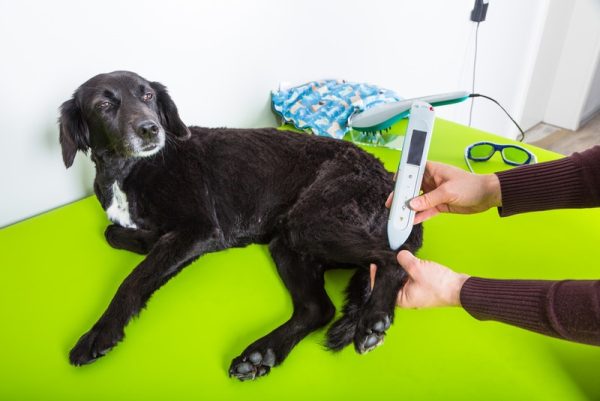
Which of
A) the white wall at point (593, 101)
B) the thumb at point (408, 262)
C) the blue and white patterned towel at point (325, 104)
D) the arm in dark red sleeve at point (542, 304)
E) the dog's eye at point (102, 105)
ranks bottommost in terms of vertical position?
the white wall at point (593, 101)

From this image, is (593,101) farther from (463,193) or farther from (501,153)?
(463,193)

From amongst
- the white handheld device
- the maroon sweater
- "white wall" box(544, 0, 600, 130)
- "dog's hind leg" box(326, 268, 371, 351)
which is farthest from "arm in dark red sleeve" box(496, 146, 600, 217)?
"white wall" box(544, 0, 600, 130)

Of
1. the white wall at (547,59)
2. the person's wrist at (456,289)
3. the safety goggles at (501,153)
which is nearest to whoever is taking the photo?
the person's wrist at (456,289)

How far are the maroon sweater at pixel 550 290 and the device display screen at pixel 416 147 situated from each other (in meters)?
0.26

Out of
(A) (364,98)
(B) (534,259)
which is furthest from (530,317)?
(A) (364,98)

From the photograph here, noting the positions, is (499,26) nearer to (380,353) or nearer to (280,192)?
(280,192)

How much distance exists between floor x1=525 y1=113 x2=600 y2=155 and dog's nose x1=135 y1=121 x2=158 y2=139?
130 inches

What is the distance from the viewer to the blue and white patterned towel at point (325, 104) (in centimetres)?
167

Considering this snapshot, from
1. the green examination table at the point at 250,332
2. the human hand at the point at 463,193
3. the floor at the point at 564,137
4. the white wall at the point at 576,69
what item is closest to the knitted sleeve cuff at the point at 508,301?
the green examination table at the point at 250,332

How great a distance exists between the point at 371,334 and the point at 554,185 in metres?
0.55

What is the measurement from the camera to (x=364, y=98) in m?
1.73

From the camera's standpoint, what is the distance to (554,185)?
1.00 meters

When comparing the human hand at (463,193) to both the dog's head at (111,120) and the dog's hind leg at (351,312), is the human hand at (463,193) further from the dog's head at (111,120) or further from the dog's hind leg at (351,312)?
the dog's head at (111,120)

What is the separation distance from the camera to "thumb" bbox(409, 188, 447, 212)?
3.03ft
